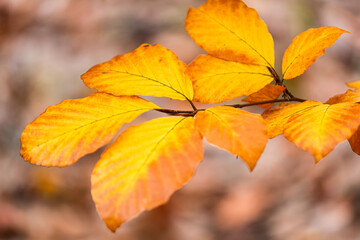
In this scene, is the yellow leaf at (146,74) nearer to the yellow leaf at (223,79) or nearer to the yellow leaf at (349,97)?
the yellow leaf at (223,79)

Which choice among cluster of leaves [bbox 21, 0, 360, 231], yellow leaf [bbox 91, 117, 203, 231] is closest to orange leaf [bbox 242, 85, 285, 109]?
cluster of leaves [bbox 21, 0, 360, 231]

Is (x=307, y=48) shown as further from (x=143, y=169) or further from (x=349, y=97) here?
(x=143, y=169)

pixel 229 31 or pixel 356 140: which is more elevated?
pixel 229 31

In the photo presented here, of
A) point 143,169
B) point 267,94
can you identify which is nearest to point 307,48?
point 267,94

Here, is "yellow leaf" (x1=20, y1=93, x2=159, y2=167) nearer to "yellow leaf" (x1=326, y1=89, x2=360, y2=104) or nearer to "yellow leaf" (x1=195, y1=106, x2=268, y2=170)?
"yellow leaf" (x1=195, y1=106, x2=268, y2=170)

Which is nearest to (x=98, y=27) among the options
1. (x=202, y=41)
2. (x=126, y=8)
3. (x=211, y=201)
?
(x=126, y=8)

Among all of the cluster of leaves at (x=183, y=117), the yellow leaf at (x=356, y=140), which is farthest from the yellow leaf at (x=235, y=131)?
the yellow leaf at (x=356, y=140)
